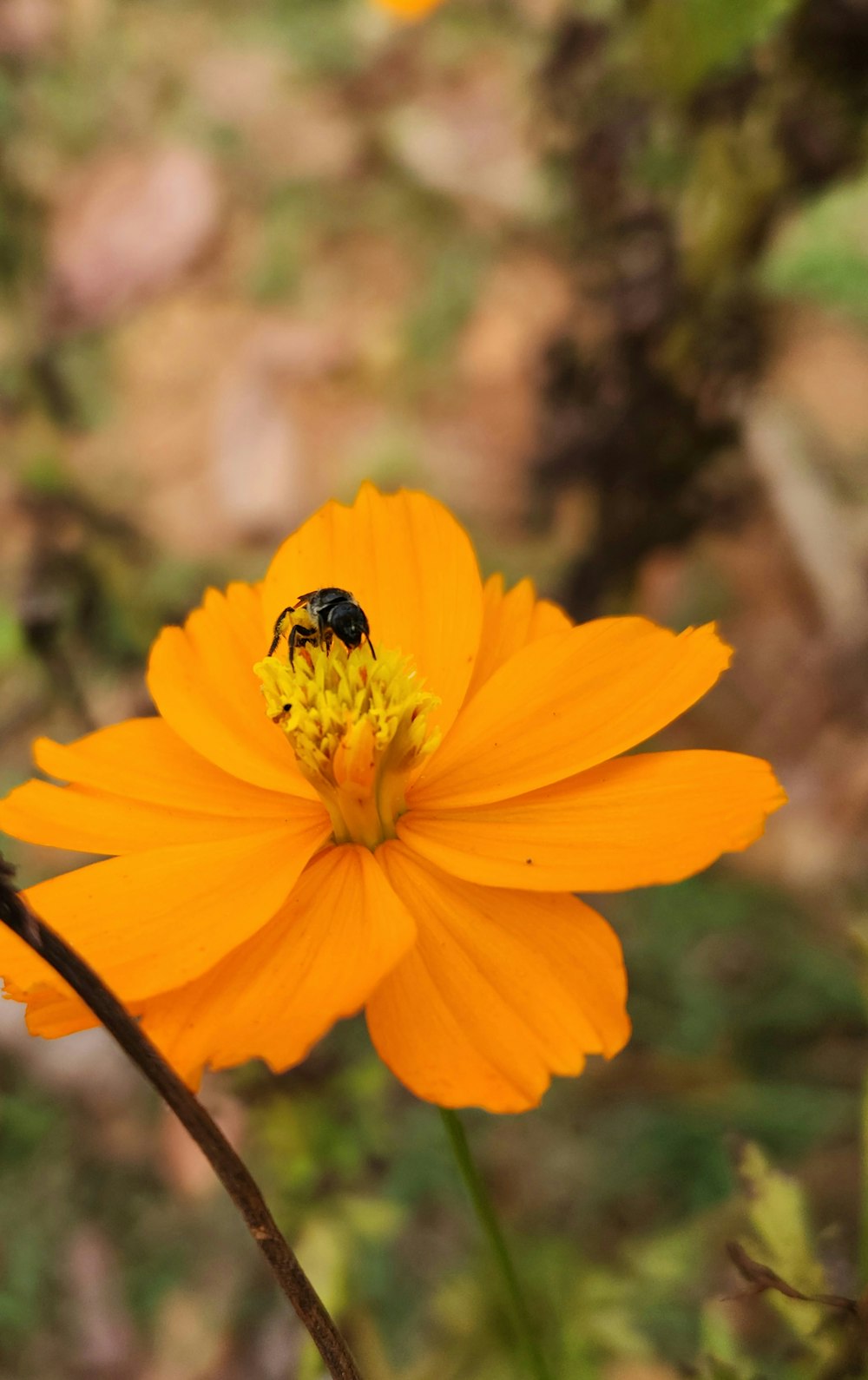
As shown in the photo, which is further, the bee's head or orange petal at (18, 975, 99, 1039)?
the bee's head

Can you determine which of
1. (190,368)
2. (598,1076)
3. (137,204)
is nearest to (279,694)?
(598,1076)

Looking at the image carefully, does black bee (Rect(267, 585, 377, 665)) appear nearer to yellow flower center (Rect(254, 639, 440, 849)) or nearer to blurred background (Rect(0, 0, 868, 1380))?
yellow flower center (Rect(254, 639, 440, 849))

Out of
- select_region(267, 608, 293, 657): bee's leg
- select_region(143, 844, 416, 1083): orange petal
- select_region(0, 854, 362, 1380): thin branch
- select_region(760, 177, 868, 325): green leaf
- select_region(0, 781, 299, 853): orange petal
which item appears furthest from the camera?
select_region(760, 177, 868, 325): green leaf

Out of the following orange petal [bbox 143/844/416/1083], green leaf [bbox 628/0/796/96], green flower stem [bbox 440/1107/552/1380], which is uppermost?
green leaf [bbox 628/0/796/96]

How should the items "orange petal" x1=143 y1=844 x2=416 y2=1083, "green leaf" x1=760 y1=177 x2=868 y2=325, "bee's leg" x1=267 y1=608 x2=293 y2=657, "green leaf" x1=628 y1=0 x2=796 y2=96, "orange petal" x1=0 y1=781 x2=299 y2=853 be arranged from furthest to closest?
"green leaf" x1=760 y1=177 x2=868 y2=325 < "green leaf" x1=628 y1=0 x2=796 y2=96 < "bee's leg" x1=267 y1=608 x2=293 y2=657 < "orange petal" x1=0 y1=781 x2=299 y2=853 < "orange petal" x1=143 y1=844 x2=416 y2=1083

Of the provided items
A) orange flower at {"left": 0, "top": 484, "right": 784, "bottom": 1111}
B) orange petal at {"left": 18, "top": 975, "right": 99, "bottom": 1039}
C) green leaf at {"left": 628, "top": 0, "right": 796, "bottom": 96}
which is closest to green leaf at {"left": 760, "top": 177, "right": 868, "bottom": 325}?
green leaf at {"left": 628, "top": 0, "right": 796, "bottom": 96}

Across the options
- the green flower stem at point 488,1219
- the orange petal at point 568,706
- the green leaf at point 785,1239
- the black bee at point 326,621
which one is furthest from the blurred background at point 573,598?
the black bee at point 326,621

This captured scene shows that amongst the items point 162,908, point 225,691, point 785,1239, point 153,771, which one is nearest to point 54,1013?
point 162,908

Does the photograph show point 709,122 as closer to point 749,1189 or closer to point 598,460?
point 598,460
